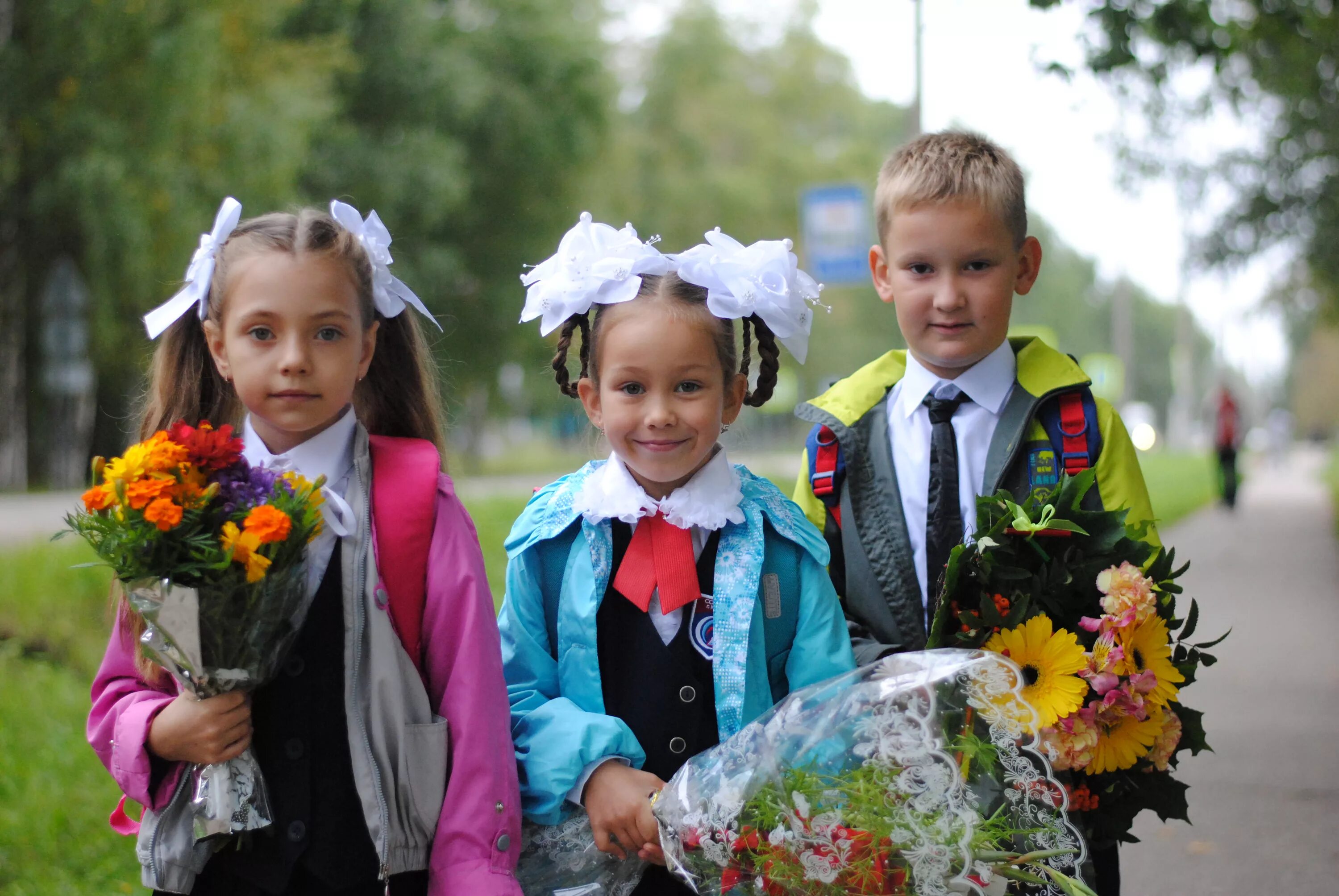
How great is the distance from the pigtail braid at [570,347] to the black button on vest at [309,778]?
0.67 metres

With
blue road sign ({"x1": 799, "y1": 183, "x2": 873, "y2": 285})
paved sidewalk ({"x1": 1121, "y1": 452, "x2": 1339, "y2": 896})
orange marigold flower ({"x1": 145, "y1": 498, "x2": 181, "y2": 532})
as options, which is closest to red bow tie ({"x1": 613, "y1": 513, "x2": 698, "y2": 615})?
orange marigold flower ({"x1": 145, "y1": 498, "x2": 181, "y2": 532})

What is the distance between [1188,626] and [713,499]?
913 millimetres

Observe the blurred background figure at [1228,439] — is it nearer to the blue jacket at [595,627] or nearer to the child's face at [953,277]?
the child's face at [953,277]

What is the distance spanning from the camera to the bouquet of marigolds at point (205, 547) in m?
1.95

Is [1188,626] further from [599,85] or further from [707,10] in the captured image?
[707,10]

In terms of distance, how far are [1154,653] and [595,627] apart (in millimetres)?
1000

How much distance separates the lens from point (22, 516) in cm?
1248

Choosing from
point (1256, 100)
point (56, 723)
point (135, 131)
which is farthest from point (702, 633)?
point (135, 131)

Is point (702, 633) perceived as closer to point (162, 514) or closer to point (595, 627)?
point (595, 627)

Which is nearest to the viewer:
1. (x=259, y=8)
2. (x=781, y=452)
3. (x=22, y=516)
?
(x=22, y=516)

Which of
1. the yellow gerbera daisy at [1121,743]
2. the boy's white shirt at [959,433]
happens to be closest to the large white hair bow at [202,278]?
the boy's white shirt at [959,433]

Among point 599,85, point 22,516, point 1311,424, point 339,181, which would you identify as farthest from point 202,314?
point 1311,424

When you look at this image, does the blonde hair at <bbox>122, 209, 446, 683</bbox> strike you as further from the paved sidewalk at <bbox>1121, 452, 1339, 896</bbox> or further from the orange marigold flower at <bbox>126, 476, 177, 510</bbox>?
the paved sidewalk at <bbox>1121, 452, 1339, 896</bbox>

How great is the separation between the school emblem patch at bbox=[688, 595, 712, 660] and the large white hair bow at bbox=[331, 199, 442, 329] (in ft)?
2.63
